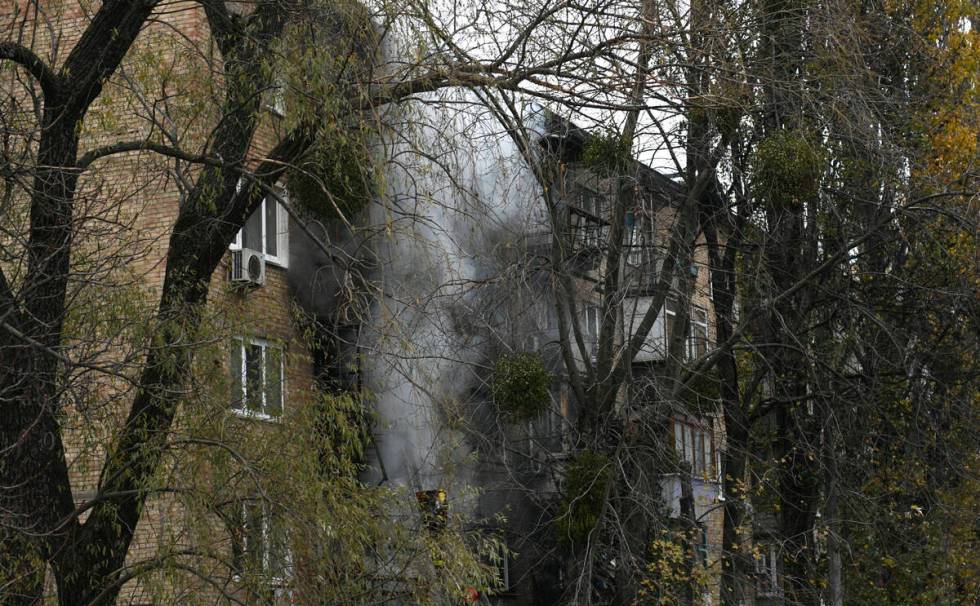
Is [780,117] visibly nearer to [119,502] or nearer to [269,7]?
[269,7]

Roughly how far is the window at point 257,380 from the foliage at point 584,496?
538 centimetres

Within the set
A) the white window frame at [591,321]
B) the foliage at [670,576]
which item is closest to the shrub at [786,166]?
the foliage at [670,576]

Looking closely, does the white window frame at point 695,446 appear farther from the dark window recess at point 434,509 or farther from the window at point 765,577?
the dark window recess at point 434,509

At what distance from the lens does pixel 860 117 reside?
13008 mm

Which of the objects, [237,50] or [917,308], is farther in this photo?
[917,308]

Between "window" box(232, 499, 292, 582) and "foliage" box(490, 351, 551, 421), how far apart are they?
471 centimetres

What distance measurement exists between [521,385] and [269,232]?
6.54 meters

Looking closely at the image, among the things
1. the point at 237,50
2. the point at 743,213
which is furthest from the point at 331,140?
the point at 743,213

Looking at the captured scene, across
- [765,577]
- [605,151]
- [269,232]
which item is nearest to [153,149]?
[605,151]

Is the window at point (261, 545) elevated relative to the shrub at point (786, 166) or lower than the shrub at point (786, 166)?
lower

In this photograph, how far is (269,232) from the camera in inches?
719

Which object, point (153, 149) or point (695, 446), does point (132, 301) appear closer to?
point (153, 149)

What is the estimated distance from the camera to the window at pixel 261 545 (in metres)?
8.53

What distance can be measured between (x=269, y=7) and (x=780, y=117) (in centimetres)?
659
